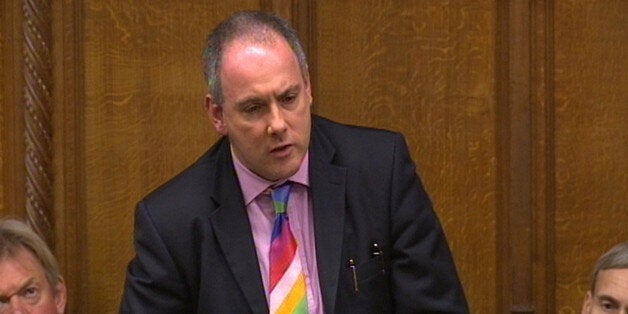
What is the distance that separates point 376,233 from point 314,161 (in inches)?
7.0

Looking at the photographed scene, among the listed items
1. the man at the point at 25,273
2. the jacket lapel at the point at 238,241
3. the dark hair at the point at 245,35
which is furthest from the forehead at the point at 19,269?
the dark hair at the point at 245,35

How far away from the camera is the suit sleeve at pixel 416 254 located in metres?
2.83

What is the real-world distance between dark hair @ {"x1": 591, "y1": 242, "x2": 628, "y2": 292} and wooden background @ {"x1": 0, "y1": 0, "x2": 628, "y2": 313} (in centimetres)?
38

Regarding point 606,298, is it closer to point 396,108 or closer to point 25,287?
point 396,108

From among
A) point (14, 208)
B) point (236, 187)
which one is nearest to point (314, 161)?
point (236, 187)

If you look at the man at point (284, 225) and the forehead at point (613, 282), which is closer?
the man at point (284, 225)

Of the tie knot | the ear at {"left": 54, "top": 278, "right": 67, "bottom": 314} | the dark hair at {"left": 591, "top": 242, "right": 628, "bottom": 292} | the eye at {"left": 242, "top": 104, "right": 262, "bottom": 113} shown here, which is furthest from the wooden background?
the eye at {"left": 242, "top": 104, "right": 262, "bottom": 113}

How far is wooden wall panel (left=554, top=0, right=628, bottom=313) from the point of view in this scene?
132 inches

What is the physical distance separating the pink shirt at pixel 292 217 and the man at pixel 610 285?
0.53 metres

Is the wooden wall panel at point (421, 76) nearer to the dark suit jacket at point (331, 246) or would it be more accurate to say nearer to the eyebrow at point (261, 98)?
the dark suit jacket at point (331, 246)

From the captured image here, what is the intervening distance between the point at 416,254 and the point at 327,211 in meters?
0.18

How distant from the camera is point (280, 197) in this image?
291cm

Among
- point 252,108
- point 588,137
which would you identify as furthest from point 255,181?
point 588,137

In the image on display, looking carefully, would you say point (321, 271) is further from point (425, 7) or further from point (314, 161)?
point (425, 7)
